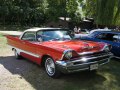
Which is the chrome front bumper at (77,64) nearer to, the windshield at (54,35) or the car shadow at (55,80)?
the car shadow at (55,80)

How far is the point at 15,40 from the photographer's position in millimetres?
9039

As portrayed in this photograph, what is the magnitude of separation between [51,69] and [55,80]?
0.45m

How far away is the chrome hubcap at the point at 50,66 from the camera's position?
6.50 metres

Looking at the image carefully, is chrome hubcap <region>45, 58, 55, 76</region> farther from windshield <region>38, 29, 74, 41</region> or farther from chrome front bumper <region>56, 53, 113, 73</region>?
windshield <region>38, 29, 74, 41</region>

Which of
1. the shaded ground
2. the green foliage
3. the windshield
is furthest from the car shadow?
the green foliage

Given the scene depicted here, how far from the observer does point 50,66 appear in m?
6.59

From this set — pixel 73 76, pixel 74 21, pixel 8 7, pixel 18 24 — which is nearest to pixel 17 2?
pixel 8 7

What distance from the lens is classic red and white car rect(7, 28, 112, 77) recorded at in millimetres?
5793

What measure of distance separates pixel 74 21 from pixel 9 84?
36.6m

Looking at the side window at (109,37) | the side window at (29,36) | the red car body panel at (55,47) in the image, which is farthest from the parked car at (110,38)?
the side window at (29,36)

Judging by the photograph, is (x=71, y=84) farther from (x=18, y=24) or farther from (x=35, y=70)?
(x=18, y=24)

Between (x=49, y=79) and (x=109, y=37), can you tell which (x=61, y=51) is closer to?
(x=49, y=79)

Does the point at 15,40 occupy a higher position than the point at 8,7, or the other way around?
the point at 8,7

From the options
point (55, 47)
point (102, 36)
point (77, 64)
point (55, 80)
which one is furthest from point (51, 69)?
point (102, 36)
